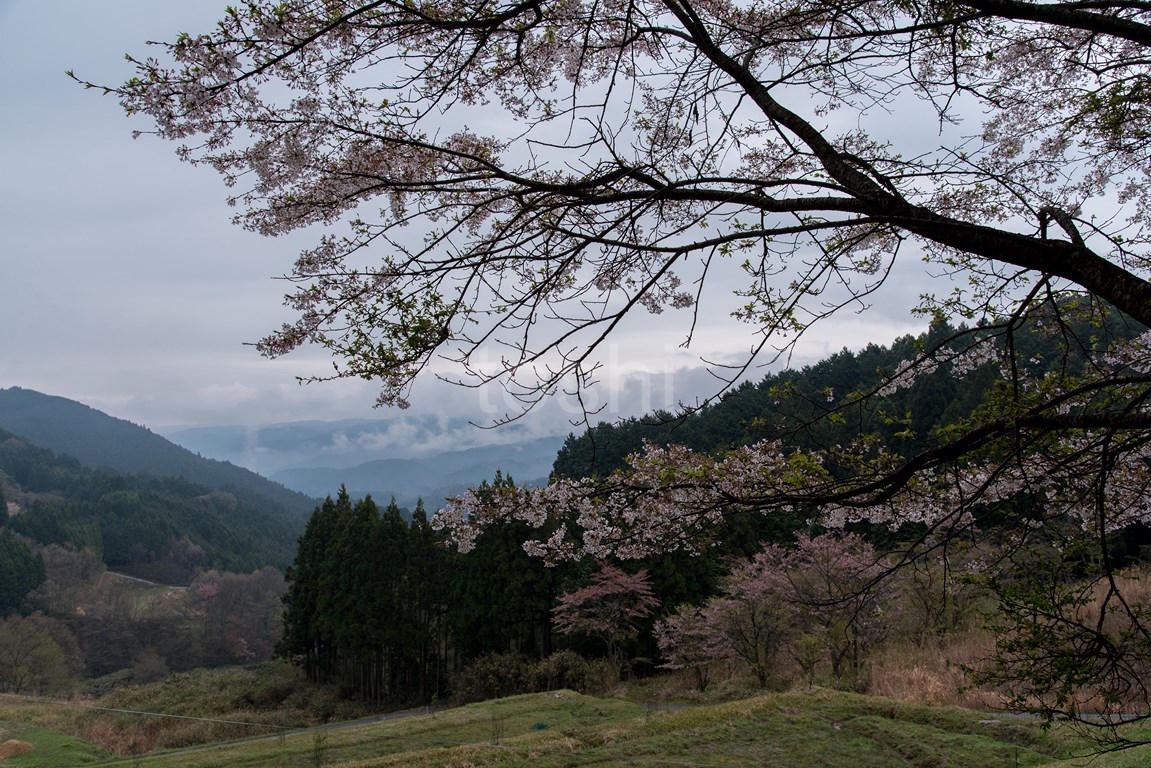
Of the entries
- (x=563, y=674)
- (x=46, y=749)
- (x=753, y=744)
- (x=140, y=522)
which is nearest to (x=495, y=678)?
(x=563, y=674)

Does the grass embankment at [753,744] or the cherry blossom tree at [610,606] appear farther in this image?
the cherry blossom tree at [610,606]

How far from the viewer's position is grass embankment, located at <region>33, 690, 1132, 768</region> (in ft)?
23.1

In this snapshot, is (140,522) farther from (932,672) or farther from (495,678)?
(932,672)

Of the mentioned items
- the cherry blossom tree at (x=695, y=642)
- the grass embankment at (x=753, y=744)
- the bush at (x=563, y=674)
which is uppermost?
the grass embankment at (x=753, y=744)

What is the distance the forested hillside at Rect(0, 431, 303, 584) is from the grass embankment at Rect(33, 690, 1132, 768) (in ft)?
210

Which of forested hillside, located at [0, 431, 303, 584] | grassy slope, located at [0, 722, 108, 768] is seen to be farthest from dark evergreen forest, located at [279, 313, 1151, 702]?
forested hillside, located at [0, 431, 303, 584]

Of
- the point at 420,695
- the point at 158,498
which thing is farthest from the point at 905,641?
the point at 158,498

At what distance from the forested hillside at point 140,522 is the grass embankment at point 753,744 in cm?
6410

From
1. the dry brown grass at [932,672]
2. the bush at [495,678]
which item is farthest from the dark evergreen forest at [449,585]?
the dry brown grass at [932,672]

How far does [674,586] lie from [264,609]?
38102 mm

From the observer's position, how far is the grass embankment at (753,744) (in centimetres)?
705

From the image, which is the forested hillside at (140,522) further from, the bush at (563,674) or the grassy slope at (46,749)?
the grassy slope at (46,749)

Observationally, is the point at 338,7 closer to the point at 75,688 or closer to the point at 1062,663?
the point at 1062,663

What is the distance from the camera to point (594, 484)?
3684 millimetres
